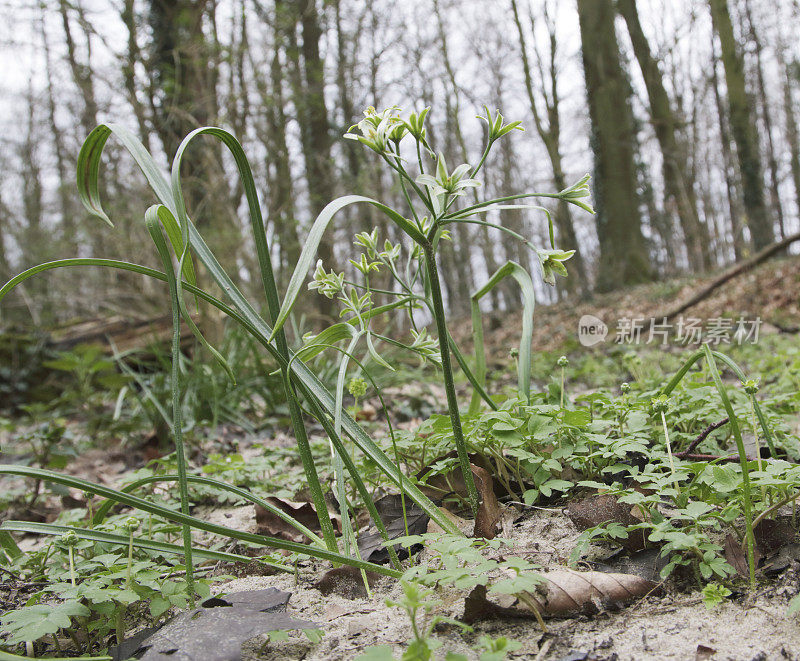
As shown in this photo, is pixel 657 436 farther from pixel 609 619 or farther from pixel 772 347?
pixel 772 347

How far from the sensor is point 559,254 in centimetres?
A: 102

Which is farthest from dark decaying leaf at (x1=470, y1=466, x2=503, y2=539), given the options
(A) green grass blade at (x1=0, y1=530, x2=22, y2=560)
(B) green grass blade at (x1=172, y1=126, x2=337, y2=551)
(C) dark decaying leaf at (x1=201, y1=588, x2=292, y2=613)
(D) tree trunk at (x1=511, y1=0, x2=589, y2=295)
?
(D) tree trunk at (x1=511, y1=0, x2=589, y2=295)

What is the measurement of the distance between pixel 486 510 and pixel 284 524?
0.63m

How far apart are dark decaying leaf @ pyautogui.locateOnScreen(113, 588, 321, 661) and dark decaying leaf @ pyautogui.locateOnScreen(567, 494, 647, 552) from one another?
57cm

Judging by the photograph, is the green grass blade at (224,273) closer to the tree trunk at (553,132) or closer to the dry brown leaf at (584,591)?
the dry brown leaf at (584,591)

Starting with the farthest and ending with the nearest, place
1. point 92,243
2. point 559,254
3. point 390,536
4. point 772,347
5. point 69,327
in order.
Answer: point 92,243
point 69,327
point 772,347
point 390,536
point 559,254

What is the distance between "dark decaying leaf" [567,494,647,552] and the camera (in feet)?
3.43

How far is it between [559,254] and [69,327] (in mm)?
6363

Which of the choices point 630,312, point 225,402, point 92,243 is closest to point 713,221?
point 630,312

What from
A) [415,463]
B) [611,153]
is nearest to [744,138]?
[611,153]

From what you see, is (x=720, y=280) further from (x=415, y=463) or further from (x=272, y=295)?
(x=272, y=295)

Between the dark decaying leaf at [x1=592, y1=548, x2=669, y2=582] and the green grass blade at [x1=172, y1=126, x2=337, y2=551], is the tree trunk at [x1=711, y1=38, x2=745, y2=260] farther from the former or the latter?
the green grass blade at [x1=172, y1=126, x2=337, y2=551]

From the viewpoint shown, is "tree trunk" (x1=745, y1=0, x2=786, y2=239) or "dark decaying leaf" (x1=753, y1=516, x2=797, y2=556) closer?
"dark decaying leaf" (x1=753, y1=516, x2=797, y2=556)

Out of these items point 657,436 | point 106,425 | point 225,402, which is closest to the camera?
point 657,436
